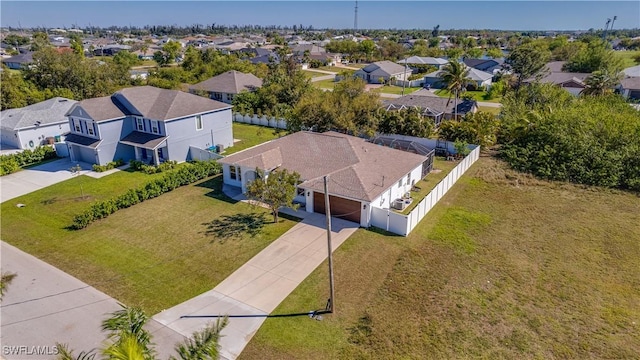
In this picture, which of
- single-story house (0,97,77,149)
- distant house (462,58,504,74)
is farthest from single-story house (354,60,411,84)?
single-story house (0,97,77,149)

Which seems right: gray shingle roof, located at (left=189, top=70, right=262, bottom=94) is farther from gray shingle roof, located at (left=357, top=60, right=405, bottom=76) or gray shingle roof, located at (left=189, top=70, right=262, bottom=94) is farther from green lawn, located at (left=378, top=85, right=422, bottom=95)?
gray shingle roof, located at (left=357, top=60, right=405, bottom=76)

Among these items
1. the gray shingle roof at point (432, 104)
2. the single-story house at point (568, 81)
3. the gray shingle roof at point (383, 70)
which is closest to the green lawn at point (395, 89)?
the gray shingle roof at point (383, 70)

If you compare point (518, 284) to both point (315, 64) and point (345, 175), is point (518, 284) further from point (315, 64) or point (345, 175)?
point (315, 64)

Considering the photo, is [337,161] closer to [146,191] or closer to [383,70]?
[146,191]

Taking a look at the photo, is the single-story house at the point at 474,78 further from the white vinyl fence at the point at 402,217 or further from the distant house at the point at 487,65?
the white vinyl fence at the point at 402,217

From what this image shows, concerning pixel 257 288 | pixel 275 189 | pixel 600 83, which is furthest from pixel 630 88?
pixel 257 288

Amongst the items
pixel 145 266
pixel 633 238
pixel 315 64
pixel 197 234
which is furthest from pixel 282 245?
pixel 315 64
